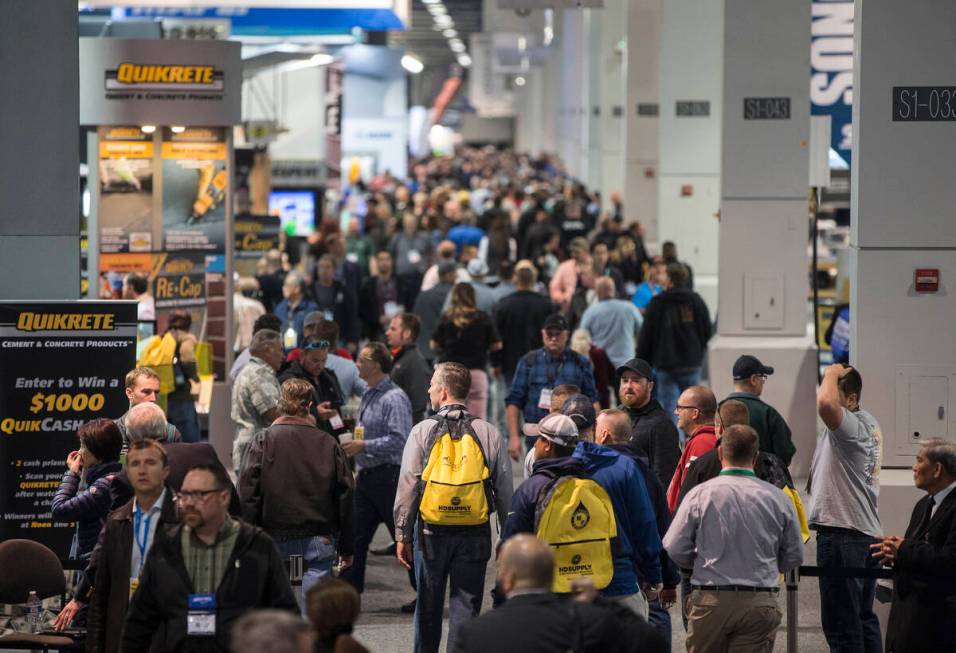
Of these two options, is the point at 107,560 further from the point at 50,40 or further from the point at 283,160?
the point at 283,160

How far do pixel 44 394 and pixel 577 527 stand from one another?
367cm

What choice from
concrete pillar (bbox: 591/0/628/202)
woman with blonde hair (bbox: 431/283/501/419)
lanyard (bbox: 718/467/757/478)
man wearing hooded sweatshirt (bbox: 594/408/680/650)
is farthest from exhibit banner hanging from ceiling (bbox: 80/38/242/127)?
concrete pillar (bbox: 591/0/628/202)

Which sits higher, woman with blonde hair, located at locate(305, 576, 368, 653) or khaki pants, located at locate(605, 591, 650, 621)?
woman with blonde hair, located at locate(305, 576, 368, 653)

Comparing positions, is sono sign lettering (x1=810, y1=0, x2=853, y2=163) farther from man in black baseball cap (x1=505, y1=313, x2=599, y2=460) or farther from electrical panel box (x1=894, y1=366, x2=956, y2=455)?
electrical panel box (x1=894, y1=366, x2=956, y2=455)

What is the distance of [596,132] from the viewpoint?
3253 centimetres

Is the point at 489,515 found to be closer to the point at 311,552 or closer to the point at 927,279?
the point at 311,552

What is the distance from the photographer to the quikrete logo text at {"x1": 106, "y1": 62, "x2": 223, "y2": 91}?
1320 cm

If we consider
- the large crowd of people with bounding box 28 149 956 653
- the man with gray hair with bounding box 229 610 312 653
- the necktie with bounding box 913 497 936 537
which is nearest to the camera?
the man with gray hair with bounding box 229 610 312 653

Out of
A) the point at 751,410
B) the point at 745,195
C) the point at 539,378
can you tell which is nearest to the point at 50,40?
the point at 539,378

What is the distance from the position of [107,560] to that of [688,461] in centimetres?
313

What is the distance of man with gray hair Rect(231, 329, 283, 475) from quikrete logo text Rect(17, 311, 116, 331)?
2.92ft

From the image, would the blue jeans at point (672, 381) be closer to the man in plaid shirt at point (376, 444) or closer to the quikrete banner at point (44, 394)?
the man in plaid shirt at point (376, 444)

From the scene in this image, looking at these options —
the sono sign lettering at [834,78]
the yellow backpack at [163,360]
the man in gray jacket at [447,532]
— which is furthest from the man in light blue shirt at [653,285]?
the man in gray jacket at [447,532]

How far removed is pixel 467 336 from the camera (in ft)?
40.2
